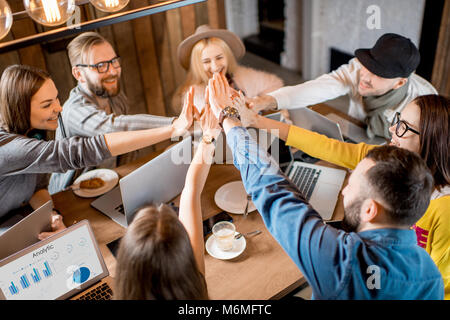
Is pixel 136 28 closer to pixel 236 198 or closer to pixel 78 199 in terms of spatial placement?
pixel 78 199

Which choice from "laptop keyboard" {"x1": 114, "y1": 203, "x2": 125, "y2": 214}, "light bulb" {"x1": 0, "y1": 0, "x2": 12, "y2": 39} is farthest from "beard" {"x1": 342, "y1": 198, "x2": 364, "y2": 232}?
"light bulb" {"x1": 0, "y1": 0, "x2": 12, "y2": 39}

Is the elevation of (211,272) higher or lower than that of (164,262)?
lower

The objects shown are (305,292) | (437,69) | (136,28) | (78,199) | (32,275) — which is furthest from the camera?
(437,69)

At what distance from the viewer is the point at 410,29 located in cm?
378

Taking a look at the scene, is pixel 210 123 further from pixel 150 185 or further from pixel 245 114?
pixel 150 185

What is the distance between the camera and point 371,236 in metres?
1.17

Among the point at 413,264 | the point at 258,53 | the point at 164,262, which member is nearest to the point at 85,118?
the point at 164,262

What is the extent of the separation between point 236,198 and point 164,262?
990 millimetres

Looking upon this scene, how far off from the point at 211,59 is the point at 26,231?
153 centimetres

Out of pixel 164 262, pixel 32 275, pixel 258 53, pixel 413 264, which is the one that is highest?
pixel 164 262

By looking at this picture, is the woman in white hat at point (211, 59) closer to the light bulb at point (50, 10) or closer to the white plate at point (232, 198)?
the white plate at point (232, 198)

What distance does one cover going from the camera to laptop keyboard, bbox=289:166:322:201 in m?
1.89

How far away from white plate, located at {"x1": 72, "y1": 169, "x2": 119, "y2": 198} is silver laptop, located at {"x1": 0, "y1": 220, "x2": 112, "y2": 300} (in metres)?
0.51

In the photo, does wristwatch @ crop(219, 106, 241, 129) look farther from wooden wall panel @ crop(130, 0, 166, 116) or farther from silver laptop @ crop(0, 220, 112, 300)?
wooden wall panel @ crop(130, 0, 166, 116)
